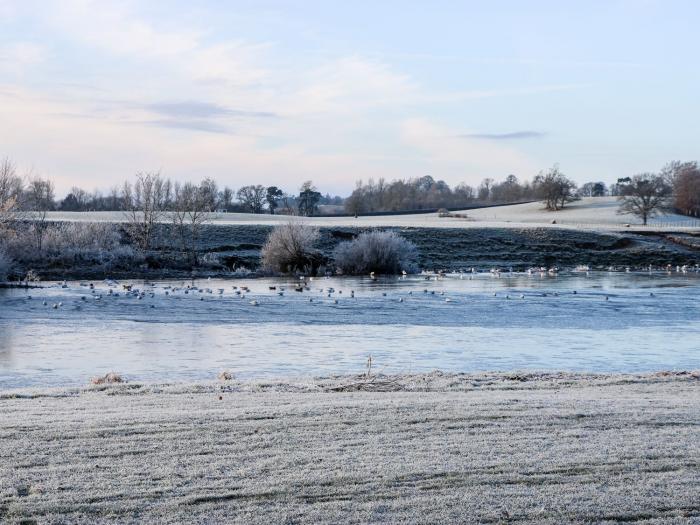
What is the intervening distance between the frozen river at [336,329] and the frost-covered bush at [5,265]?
353 cm

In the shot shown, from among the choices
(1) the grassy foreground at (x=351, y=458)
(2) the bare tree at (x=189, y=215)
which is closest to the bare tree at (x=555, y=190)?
(2) the bare tree at (x=189, y=215)

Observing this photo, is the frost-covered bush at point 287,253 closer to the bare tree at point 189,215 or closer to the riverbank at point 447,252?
the riverbank at point 447,252

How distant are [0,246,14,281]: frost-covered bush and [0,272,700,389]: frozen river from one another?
139 inches

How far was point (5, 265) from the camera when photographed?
141ft

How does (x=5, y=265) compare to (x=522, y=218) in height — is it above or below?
below

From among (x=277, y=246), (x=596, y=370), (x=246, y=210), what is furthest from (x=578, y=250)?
(x=246, y=210)

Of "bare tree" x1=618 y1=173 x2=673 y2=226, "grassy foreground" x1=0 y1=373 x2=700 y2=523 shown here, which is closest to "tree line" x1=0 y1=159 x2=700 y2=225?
"bare tree" x1=618 y1=173 x2=673 y2=226

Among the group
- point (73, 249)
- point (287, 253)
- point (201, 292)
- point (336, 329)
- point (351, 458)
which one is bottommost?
point (336, 329)

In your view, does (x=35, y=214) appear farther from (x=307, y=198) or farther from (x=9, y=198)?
(x=307, y=198)

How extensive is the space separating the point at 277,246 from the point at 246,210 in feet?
291

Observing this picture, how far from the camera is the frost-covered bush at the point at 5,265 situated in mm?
42594

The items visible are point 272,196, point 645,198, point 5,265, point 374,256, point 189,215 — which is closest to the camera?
point 5,265

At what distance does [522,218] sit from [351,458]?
100 metres

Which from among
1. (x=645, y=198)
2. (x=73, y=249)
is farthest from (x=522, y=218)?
(x=73, y=249)
